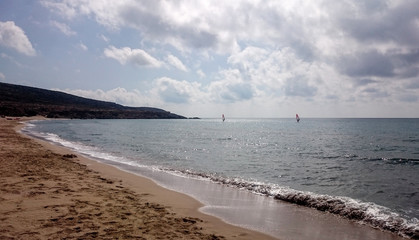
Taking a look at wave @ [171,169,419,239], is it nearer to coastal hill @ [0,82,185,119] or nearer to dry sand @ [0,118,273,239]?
dry sand @ [0,118,273,239]

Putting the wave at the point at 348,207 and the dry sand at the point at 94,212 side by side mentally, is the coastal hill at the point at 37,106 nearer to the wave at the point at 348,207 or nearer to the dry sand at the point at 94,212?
the dry sand at the point at 94,212

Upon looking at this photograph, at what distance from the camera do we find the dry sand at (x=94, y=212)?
6370 millimetres

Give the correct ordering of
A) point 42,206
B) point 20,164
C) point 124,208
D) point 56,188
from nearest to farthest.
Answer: point 42,206, point 124,208, point 56,188, point 20,164

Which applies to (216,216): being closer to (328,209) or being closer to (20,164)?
(328,209)

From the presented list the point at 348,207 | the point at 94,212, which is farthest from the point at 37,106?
the point at 348,207

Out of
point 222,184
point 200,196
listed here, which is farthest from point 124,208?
point 222,184

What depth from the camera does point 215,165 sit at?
68.4ft

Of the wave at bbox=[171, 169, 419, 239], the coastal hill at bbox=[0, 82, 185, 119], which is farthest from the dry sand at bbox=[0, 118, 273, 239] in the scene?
the coastal hill at bbox=[0, 82, 185, 119]

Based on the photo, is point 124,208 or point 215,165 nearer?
point 124,208

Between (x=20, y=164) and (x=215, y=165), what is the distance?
12.5 metres

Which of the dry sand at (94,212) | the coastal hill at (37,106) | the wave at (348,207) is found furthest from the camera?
the coastal hill at (37,106)

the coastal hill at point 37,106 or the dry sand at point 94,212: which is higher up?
the coastal hill at point 37,106

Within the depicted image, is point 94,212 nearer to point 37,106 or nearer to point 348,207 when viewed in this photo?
point 348,207

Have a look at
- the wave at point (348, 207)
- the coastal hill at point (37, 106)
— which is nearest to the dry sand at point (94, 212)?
the wave at point (348, 207)
